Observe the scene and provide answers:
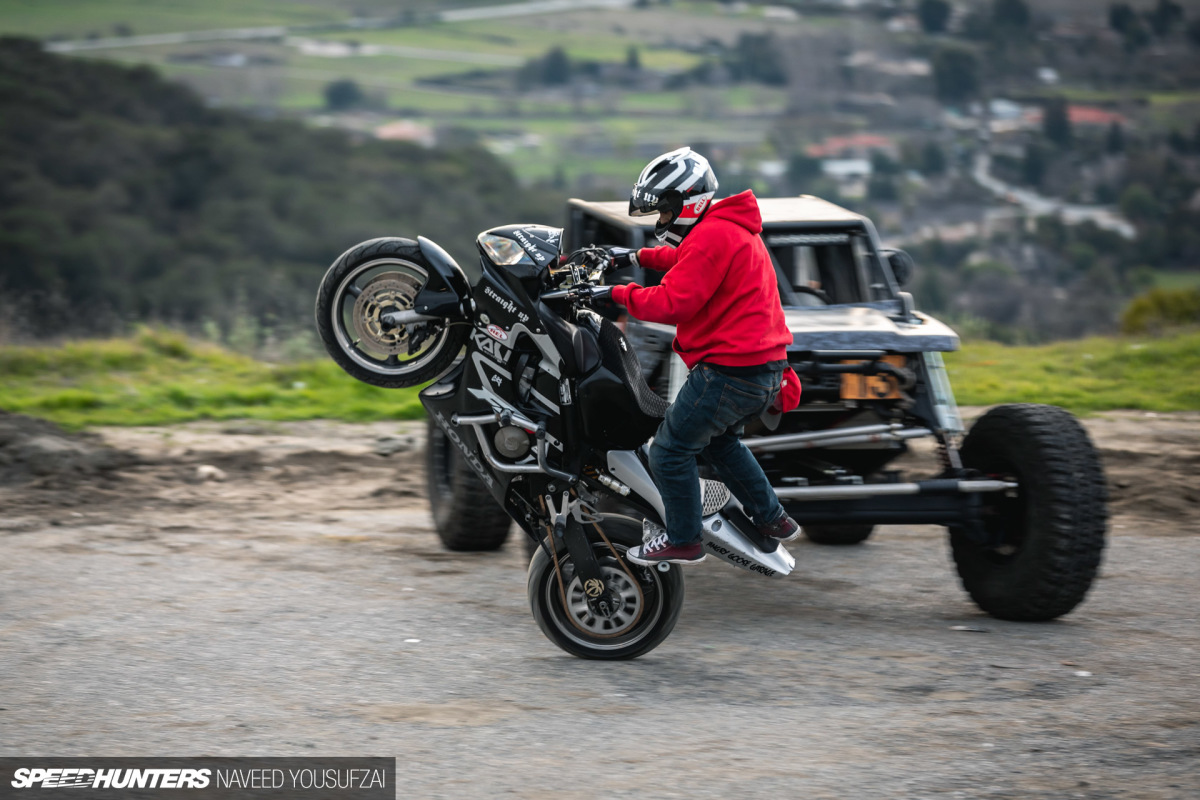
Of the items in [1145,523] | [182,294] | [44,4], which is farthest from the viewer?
[44,4]

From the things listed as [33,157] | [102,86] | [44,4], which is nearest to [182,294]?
[33,157]

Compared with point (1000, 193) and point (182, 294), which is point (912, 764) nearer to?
point (182, 294)

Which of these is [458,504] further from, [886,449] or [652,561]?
[886,449]

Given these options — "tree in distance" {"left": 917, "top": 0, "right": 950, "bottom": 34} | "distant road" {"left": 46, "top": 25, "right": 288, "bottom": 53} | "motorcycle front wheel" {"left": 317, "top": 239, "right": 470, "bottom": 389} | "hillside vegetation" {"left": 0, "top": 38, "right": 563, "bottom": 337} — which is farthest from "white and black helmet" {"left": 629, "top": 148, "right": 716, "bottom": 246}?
"tree in distance" {"left": 917, "top": 0, "right": 950, "bottom": 34}

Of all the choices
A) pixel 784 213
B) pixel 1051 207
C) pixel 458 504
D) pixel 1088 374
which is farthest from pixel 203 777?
pixel 1051 207

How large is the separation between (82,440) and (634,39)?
64.9 meters

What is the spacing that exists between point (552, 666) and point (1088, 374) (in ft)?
26.7

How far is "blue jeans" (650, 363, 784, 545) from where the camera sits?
5000mm

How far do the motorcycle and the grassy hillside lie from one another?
15.0ft

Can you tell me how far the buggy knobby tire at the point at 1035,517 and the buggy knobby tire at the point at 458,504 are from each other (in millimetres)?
2579

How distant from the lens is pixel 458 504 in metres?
6.84

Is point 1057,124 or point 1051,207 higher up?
point 1057,124

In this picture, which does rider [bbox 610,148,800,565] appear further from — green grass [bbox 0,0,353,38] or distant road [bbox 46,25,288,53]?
green grass [bbox 0,0,353,38]

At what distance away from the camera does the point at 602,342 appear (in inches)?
214
